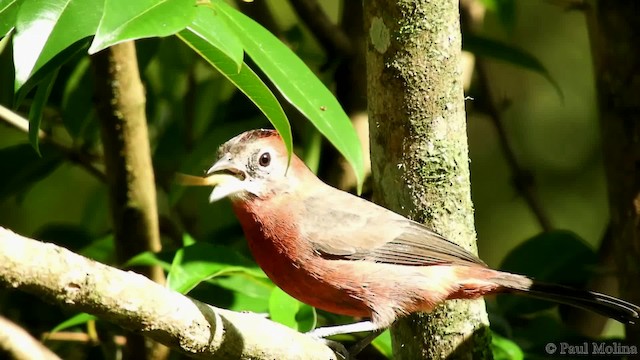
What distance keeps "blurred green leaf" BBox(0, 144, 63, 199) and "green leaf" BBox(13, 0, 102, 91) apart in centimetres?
194

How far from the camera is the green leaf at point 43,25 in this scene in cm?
221

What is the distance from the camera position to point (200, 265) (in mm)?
3207

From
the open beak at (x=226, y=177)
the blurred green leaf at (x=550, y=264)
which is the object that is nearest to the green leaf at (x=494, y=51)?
the blurred green leaf at (x=550, y=264)

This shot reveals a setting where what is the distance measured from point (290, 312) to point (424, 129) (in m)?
0.89

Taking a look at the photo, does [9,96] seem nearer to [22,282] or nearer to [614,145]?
[22,282]

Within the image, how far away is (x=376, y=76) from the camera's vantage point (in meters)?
2.89

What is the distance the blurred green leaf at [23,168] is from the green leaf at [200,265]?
3.98 feet

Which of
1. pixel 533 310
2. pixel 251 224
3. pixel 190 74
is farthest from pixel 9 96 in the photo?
pixel 533 310

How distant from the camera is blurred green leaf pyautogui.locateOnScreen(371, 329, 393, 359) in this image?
335 centimetres

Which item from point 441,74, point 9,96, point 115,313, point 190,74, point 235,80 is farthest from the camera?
point 190,74

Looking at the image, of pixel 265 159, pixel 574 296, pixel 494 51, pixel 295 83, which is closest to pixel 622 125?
pixel 494 51

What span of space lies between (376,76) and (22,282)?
4.59 ft

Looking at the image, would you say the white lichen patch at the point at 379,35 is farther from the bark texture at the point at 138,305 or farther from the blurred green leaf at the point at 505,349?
the blurred green leaf at the point at 505,349

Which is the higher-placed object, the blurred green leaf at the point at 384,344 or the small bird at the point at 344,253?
the small bird at the point at 344,253
